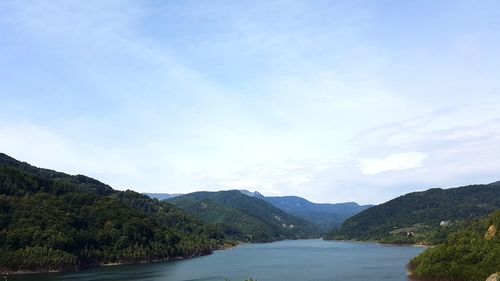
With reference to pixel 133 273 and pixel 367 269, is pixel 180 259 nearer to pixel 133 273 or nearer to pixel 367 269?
pixel 133 273

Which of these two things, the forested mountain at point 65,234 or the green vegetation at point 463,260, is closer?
the green vegetation at point 463,260

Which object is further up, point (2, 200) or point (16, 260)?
point (2, 200)

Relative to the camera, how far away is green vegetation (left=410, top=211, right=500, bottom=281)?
85750 mm

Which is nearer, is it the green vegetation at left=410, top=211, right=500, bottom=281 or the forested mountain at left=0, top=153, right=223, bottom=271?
the green vegetation at left=410, top=211, right=500, bottom=281

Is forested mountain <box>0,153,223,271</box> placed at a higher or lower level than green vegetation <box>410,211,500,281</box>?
higher

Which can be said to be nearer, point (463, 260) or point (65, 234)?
point (463, 260)

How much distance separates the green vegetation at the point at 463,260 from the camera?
8575 centimetres

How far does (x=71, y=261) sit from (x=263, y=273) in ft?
190

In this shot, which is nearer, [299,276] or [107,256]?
[299,276]

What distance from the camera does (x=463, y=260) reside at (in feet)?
297

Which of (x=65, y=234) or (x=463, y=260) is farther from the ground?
(x=65, y=234)

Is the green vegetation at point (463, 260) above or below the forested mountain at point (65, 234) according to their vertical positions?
below

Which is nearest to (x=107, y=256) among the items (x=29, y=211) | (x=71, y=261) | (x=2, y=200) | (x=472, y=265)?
(x=71, y=261)

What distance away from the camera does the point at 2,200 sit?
6663 inches
